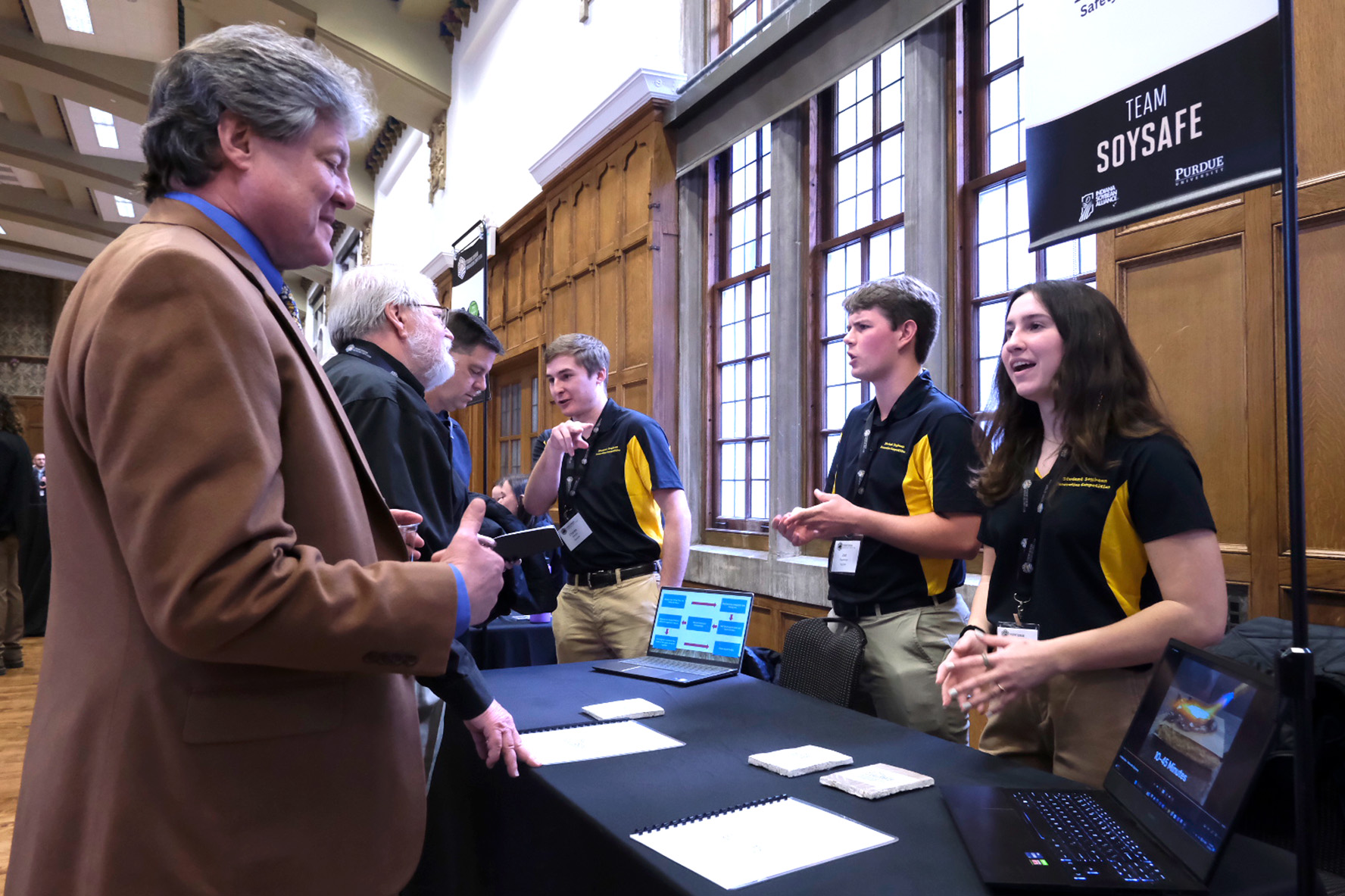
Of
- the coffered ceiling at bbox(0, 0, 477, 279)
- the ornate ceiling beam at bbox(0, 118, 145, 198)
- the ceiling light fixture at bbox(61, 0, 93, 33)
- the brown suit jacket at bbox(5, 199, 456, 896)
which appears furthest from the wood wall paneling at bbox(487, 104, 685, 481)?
the ornate ceiling beam at bbox(0, 118, 145, 198)

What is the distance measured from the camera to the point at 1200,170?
1685 mm

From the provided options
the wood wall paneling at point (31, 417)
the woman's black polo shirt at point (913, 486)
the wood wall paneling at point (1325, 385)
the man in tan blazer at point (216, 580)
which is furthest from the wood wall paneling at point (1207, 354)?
the wood wall paneling at point (31, 417)

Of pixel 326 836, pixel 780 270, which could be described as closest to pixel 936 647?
pixel 326 836

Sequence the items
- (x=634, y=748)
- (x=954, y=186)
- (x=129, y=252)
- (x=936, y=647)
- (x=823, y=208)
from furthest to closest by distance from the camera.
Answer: (x=823, y=208)
(x=954, y=186)
(x=936, y=647)
(x=634, y=748)
(x=129, y=252)

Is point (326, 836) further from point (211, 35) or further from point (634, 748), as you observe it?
point (211, 35)

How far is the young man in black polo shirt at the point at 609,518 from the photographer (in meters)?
3.04

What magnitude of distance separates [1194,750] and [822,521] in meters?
1.13

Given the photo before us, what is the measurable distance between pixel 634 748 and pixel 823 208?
3629mm

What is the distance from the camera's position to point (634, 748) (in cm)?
156

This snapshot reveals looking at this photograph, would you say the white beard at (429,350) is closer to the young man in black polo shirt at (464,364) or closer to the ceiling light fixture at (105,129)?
the young man in black polo shirt at (464,364)

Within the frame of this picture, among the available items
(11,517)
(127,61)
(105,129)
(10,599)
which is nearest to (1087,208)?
(11,517)

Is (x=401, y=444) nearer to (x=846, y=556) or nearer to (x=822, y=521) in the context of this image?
(x=822, y=521)

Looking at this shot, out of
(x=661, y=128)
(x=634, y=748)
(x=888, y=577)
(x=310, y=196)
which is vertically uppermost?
(x=661, y=128)

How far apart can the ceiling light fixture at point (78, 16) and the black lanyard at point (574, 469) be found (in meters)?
9.62
